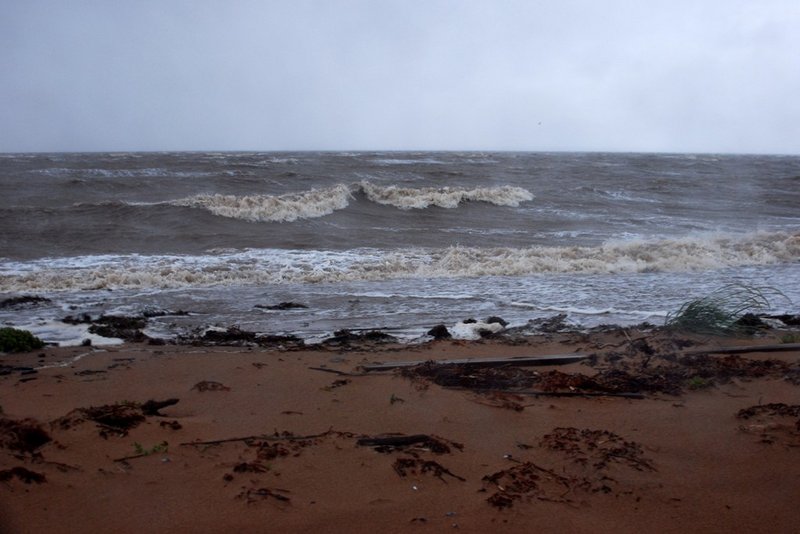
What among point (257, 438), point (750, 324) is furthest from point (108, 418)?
point (750, 324)

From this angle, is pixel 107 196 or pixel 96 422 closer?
pixel 96 422

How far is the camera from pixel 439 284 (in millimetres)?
9727

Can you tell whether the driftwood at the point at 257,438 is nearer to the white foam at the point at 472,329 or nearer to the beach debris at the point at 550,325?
the white foam at the point at 472,329

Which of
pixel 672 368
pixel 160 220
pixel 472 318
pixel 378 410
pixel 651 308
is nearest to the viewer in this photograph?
pixel 378 410

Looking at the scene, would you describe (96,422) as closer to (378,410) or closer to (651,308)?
(378,410)

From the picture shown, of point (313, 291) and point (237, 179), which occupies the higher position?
point (237, 179)

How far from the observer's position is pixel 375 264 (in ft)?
36.5

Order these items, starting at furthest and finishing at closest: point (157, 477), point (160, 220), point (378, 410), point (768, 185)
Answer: point (768, 185) → point (160, 220) → point (378, 410) → point (157, 477)

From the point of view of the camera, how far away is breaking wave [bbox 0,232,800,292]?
9.73 meters

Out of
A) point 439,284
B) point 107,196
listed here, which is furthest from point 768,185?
point 107,196

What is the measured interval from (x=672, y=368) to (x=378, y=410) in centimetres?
239

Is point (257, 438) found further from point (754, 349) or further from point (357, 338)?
point (754, 349)

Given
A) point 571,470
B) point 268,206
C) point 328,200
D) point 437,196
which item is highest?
point 437,196

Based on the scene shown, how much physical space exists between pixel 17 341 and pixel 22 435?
9.38ft
